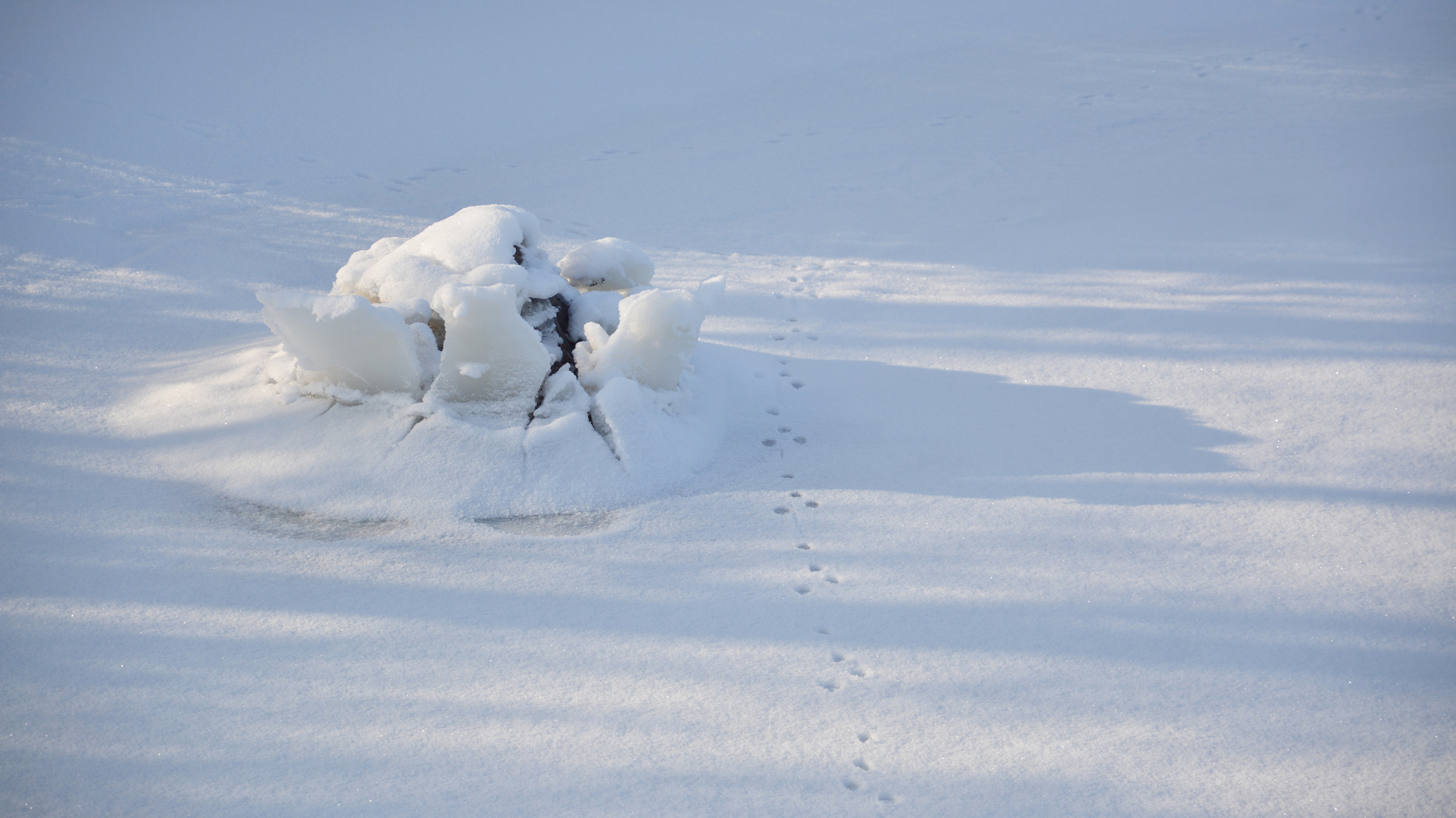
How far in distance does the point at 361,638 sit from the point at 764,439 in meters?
1.09

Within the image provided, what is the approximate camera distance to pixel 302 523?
201cm

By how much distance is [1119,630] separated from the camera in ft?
5.77

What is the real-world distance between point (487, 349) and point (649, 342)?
0.39 meters

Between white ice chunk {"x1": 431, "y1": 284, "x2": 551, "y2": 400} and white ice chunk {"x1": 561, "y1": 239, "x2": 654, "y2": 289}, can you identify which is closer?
white ice chunk {"x1": 431, "y1": 284, "x2": 551, "y2": 400}

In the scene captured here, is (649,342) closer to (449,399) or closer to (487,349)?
(487,349)

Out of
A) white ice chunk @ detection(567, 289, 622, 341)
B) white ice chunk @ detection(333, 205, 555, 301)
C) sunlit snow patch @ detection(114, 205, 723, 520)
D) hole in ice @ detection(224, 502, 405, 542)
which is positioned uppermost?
white ice chunk @ detection(333, 205, 555, 301)

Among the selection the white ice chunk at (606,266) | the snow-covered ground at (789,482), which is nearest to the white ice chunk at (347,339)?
the snow-covered ground at (789,482)

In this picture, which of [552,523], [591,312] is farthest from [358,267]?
[552,523]

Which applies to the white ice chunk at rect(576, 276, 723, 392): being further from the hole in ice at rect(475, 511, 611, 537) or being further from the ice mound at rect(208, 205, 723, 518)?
the hole in ice at rect(475, 511, 611, 537)

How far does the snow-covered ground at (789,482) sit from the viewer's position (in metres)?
1.51

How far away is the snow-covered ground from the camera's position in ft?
4.94

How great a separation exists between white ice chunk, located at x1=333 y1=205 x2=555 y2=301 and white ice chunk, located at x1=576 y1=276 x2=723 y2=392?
12.2 inches

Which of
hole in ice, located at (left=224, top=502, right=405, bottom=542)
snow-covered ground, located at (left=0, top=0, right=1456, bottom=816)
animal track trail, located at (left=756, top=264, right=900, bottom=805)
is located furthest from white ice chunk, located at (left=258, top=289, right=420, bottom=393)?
animal track trail, located at (left=756, top=264, right=900, bottom=805)

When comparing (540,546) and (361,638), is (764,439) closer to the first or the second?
(540,546)
